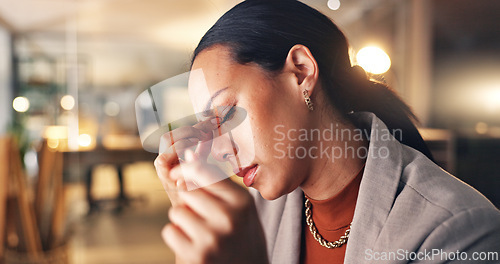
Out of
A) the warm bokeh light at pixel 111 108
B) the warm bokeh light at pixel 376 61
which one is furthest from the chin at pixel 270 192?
the warm bokeh light at pixel 111 108

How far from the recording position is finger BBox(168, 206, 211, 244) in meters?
0.23

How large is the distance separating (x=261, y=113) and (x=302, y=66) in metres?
0.05

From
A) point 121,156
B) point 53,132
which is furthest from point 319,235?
point 53,132

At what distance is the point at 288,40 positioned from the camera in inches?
10.0

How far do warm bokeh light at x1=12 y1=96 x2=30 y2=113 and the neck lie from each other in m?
0.93

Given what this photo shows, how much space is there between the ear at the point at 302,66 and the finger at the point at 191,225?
114mm

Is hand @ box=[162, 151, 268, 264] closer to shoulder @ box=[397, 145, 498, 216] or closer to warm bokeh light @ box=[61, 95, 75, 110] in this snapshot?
shoulder @ box=[397, 145, 498, 216]

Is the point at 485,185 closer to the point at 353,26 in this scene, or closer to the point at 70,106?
the point at 353,26

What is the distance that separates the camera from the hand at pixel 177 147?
0.24 metres

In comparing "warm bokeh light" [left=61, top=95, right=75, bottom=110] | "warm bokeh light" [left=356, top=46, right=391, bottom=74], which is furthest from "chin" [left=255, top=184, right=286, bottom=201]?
"warm bokeh light" [left=61, top=95, right=75, bottom=110]

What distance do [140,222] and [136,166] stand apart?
0.16 m

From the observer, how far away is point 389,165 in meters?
0.27

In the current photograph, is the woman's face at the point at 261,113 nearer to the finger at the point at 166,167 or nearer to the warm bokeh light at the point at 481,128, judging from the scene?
the finger at the point at 166,167

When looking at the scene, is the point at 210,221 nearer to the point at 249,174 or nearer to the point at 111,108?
the point at 249,174
